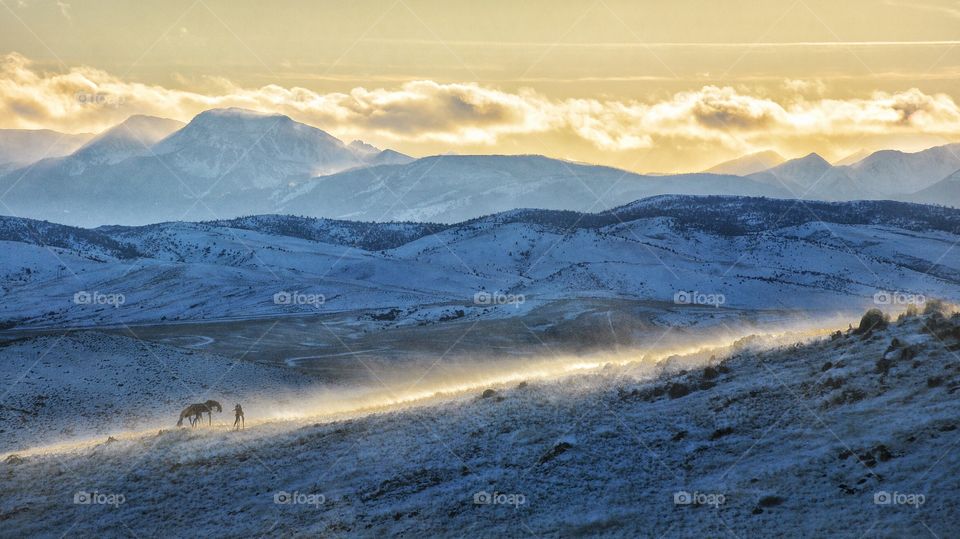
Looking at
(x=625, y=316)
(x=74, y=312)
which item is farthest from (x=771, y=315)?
(x=74, y=312)

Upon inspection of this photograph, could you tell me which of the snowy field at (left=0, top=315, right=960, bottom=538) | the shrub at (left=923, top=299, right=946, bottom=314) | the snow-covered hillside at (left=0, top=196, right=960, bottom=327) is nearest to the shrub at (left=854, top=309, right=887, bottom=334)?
the snowy field at (left=0, top=315, right=960, bottom=538)

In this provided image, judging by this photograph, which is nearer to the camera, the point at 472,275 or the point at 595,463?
the point at 595,463

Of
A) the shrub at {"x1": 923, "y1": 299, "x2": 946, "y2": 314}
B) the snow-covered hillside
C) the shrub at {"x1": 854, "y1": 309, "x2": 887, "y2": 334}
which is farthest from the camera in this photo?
the snow-covered hillside

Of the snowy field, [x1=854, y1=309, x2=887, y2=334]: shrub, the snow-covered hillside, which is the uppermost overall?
the snow-covered hillside

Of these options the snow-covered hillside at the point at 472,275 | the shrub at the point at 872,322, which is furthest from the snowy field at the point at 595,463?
the snow-covered hillside at the point at 472,275

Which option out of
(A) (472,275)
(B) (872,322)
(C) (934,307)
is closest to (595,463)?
(B) (872,322)

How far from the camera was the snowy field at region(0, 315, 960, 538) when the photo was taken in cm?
1814

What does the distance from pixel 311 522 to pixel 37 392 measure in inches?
1210

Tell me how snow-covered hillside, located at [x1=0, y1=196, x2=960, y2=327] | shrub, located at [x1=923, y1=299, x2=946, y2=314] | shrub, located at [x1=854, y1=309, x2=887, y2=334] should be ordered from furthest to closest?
snow-covered hillside, located at [x1=0, y1=196, x2=960, y2=327]
shrub, located at [x1=854, y1=309, x2=887, y2=334]
shrub, located at [x1=923, y1=299, x2=946, y2=314]

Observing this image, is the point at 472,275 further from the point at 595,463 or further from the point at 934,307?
the point at 595,463

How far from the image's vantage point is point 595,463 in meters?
22.6

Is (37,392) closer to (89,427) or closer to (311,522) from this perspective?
(89,427)

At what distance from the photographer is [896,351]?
2467cm

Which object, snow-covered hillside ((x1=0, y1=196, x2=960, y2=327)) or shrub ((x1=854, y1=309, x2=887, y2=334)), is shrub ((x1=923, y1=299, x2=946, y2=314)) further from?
snow-covered hillside ((x1=0, y1=196, x2=960, y2=327))
